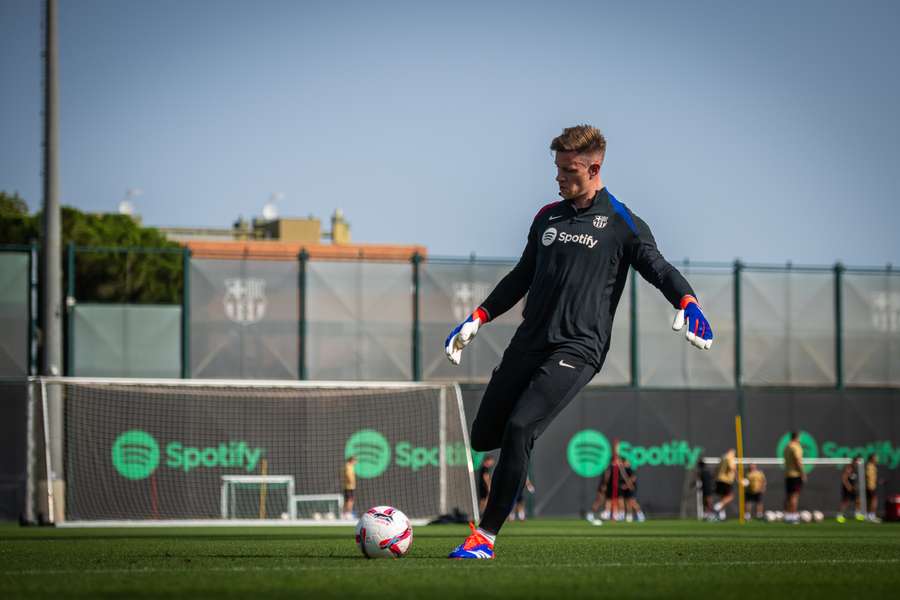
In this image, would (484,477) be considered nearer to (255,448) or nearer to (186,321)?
(255,448)

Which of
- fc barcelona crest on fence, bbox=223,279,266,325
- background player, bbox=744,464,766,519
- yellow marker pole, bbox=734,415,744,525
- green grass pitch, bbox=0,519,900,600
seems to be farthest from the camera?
background player, bbox=744,464,766,519

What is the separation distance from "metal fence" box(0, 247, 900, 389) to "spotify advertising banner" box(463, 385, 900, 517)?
46 centimetres

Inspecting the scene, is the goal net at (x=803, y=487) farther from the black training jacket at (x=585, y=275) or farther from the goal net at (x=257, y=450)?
the black training jacket at (x=585, y=275)

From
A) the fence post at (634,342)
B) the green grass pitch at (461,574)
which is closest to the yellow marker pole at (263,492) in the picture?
the fence post at (634,342)

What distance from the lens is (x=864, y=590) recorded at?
550cm

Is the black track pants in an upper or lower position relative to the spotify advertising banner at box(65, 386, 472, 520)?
upper

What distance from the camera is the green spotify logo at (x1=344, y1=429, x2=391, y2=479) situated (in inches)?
1125

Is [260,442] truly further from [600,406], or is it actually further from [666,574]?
[666,574]

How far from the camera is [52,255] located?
20828mm

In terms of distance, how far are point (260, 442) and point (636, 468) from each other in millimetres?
9151

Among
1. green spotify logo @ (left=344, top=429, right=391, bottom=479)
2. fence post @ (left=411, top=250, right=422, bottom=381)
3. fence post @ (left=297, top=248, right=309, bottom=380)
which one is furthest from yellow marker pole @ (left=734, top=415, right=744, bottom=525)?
fence post @ (left=297, top=248, right=309, bottom=380)

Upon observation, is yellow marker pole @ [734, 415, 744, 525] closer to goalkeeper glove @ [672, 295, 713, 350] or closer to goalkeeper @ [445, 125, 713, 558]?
goalkeeper @ [445, 125, 713, 558]

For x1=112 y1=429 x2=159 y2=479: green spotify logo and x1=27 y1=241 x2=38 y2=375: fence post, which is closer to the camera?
x1=112 y1=429 x2=159 y2=479: green spotify logo

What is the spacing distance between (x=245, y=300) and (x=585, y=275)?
23.4 meters
